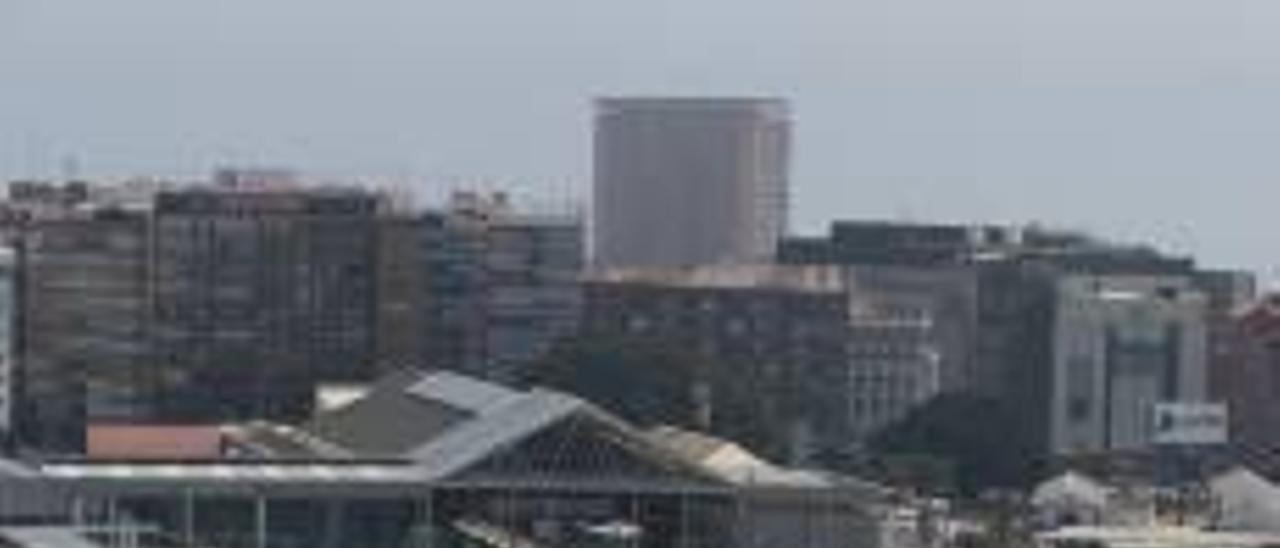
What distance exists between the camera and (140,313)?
79500mm

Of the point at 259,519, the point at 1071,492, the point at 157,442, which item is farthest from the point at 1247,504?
the point at 259,519

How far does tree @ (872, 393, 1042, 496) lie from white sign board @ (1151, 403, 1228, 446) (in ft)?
7.91

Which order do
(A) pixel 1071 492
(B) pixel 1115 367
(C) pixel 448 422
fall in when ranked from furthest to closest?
1. (B) pixel 1115 367
2. (A) pixel 1071 492
3. (C) pixel 448 422

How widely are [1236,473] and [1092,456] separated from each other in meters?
15.5

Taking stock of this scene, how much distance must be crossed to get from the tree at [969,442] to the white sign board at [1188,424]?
241cm

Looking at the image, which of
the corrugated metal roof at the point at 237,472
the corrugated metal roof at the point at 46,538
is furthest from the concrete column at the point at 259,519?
the corrugated metal roof at the point at 46,538

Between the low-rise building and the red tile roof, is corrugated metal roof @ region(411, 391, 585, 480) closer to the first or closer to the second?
the low-rise building

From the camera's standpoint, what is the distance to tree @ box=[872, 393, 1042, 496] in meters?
74.8

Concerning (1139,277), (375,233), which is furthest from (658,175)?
(375,233)

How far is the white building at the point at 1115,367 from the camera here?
7988 centimetres

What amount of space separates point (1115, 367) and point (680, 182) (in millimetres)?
54047

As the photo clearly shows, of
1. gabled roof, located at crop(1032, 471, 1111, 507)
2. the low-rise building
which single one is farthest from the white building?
the low-rise building

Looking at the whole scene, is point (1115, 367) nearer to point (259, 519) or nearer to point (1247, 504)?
point (1247, 504)

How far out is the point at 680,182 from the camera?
133875 mm
